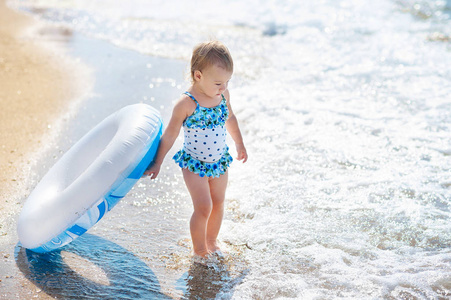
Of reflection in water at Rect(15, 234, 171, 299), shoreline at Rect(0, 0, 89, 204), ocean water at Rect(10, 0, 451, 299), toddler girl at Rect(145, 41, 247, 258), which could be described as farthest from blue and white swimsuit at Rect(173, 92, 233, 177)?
shoreline at Rect(0, 0, 89, 204)

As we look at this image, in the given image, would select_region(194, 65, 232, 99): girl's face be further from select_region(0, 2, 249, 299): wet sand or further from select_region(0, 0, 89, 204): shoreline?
select_region(0, 0, 89, 204): shoreline

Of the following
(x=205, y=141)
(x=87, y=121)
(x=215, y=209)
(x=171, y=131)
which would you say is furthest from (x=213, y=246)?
(x=87, y=121)

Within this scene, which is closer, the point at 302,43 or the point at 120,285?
the point at 120,285

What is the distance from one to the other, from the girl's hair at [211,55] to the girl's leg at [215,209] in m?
0.78

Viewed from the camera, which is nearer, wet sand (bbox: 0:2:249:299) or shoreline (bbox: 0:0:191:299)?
wet sand (bbox: 0:2:249:299)

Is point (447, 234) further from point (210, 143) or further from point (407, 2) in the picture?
point (407, 2)

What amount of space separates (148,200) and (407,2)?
10561 mm

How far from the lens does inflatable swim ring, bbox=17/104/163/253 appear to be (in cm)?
319

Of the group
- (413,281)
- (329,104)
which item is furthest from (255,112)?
(413,281)

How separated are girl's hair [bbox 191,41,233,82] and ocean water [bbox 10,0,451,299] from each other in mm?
1321

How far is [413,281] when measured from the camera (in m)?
3.31

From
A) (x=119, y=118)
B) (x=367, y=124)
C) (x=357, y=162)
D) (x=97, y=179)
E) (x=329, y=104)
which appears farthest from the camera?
(x=329, y=104)

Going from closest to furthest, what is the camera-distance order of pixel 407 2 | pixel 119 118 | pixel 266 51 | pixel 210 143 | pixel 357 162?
1. pixel 210 143
2. pixel 119 118
3. pixel 357 162
4. pixel 266 51
5. pixel 407 2

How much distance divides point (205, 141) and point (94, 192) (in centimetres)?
80
